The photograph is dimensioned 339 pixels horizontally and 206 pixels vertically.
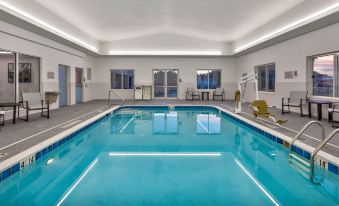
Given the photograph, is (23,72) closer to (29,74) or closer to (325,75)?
(29,74)

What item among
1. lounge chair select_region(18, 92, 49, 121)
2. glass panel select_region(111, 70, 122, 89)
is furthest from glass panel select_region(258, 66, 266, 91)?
lounge chair select_region(18, 92, 49, 121)

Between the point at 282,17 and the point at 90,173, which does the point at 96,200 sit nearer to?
the point at 90,173

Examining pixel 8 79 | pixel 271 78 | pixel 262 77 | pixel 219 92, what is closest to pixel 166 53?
pixel 219 92

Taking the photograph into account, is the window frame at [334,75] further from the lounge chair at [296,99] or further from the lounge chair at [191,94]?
the lounge chair at [191,94]

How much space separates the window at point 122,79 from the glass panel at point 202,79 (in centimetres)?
354

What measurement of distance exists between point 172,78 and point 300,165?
490 inches

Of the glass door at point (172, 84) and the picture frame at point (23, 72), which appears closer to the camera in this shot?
the picture frame at point (23, 72)

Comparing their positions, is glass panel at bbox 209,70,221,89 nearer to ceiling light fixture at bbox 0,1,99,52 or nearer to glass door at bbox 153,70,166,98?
glass door at bbox 153,70,166,98

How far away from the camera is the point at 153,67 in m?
14.7

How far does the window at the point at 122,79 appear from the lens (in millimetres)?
14883

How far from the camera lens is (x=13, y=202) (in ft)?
8.82

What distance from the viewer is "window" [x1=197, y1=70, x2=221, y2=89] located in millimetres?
15000

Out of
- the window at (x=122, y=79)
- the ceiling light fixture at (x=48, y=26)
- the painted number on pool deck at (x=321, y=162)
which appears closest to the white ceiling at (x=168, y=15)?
the ceiling light fixture at (x=48, y=26)

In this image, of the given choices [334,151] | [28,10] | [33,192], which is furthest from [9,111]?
[334,151]
